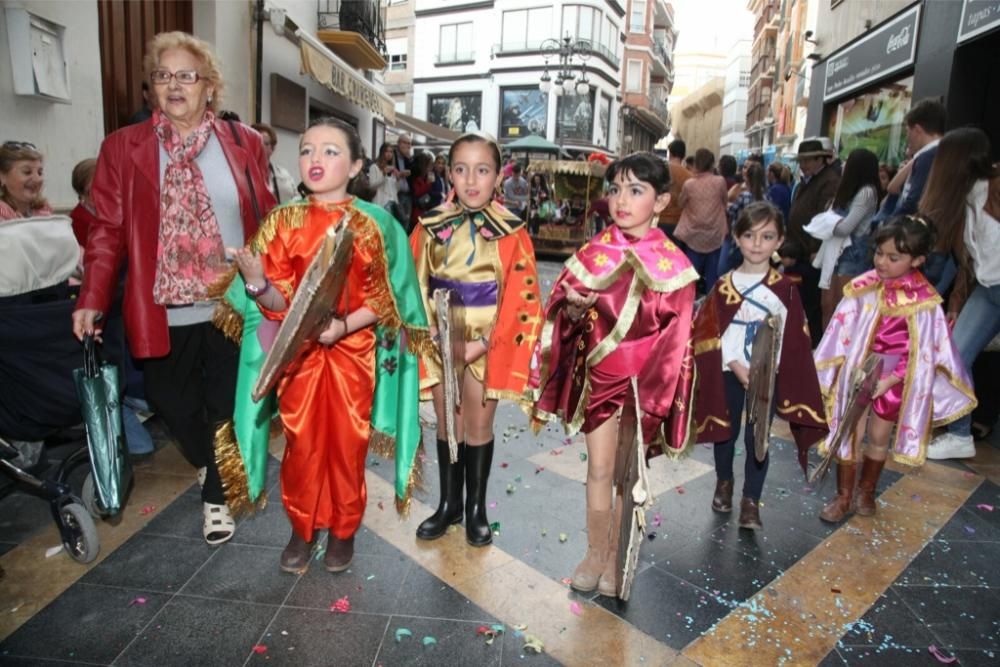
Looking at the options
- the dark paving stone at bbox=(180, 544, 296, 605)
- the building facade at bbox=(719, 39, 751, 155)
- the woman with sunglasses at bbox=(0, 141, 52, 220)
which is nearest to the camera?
the dark paving stone at bbox=(180, 544, 296, 605)

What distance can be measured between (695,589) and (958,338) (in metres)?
3.06

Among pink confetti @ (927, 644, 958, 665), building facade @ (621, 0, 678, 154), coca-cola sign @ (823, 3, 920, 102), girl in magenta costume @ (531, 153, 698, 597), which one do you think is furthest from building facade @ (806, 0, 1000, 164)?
building facade @ (621, 0, 678, 154)

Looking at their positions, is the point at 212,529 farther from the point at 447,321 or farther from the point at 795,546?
the point at 795,546

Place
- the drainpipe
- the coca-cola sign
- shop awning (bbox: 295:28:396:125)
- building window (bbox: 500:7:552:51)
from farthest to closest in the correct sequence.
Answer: building window (bbox: 500:7:552:51), shop awning (bbox: 295:28:396:125), the drainpipe, the coca-cola sign

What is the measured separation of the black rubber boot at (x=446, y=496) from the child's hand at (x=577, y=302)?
3.18 feet

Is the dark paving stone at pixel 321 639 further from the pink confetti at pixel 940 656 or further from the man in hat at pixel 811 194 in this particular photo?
the man in hat at pixel 811 194

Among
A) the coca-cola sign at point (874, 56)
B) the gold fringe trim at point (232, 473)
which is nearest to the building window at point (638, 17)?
the coca-cola sign at point (874, 56)

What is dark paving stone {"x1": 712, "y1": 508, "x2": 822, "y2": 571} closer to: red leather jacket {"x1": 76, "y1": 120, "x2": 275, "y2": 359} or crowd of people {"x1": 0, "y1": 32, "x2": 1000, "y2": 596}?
crowd of people {"x1": 0, "y1": 32, "x2": 1000, "y2": 596}

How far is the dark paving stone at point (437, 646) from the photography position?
2186mm

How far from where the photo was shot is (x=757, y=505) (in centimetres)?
324

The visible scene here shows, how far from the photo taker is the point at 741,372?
3.10 meters

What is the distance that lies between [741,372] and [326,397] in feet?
6.26

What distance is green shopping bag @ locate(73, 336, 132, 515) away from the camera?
2455 millimetres

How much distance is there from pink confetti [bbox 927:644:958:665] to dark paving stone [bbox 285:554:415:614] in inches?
77.3
